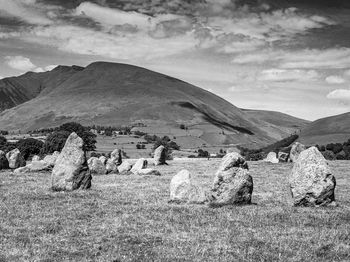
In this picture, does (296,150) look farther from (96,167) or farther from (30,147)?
(30,147)

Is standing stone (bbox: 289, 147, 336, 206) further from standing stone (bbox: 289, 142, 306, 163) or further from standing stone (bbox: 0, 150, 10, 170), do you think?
standing stone (bbox: 0, 150, 10, 170)

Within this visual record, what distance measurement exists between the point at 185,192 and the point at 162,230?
280 inches

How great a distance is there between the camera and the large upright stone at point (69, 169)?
26.4 metres

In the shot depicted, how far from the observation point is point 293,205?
69.2 ft

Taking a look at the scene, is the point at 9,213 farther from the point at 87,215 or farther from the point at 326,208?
the point at 326,208

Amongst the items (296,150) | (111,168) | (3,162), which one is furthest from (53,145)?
(296,150)

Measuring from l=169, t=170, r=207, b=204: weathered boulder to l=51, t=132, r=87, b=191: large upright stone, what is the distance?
736cm

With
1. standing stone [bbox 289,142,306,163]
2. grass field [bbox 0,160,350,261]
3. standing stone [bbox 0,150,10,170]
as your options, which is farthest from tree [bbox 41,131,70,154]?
grass field [bbox 0,160,350,261]

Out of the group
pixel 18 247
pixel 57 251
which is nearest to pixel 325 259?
pixel 57 251

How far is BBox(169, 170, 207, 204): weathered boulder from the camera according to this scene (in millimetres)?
21844

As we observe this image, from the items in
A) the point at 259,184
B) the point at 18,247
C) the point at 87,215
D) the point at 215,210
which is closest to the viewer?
the point at 18,247

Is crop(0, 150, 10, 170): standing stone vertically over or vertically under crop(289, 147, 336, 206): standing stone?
under

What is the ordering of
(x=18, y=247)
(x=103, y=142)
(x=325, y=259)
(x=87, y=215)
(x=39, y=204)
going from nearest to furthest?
1. (x=325, y=259)
2. (x=18, y=247)
3. (x=87, y=215)
4. (x=39, y=204)
5. (x=103, y=142)

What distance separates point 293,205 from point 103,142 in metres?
138
